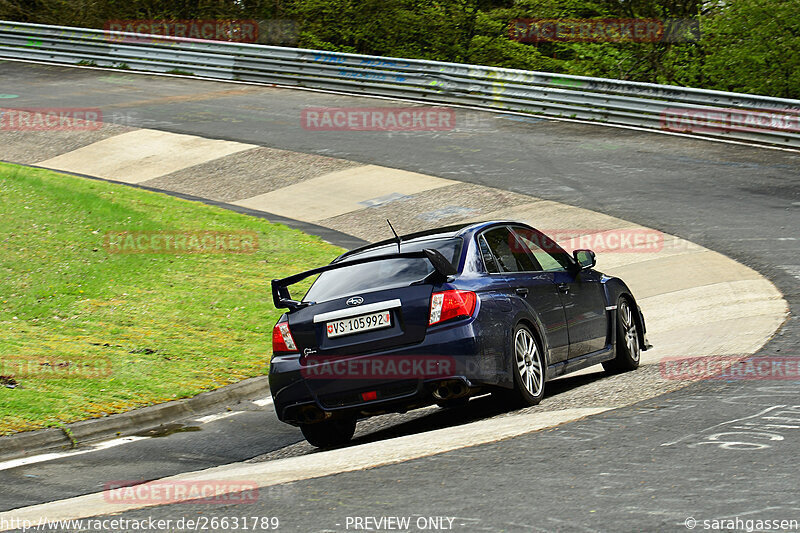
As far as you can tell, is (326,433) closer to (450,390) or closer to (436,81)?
(450,390)

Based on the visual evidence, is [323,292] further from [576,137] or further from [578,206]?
[576,137]

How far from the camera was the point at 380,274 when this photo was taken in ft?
24.6

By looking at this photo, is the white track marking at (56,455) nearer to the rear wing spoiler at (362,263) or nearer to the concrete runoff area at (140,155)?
the rear wing spoiler at (362,263)

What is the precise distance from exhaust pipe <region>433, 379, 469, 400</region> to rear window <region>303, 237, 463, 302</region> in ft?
2.56

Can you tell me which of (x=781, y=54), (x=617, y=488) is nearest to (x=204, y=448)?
(x=617, y=488)

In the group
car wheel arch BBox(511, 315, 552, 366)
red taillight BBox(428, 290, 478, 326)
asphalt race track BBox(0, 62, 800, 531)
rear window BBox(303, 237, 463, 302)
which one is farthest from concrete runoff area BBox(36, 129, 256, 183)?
red taillight BBox(428, 290, 478, 326)

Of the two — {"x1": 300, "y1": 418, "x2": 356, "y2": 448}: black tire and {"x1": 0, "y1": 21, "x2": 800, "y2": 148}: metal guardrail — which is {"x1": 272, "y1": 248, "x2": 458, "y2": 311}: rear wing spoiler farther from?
{"x1": 0, "y1": 21, "x2": 800, "y2": 148}: metal guardrail

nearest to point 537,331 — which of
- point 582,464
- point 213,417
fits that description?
point 582,464

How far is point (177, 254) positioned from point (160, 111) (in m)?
11.5

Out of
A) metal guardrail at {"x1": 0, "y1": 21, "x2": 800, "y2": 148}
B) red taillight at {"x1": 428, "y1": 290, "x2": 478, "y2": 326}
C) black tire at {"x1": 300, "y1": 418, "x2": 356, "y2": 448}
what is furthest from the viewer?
metal guardrail at {"x1": 0, "y1": 21, "x2": 800, "y2": 148}

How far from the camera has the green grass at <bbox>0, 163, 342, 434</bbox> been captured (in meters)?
9.49

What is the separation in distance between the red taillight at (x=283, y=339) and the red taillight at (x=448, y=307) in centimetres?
107

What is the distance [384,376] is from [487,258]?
135 cm

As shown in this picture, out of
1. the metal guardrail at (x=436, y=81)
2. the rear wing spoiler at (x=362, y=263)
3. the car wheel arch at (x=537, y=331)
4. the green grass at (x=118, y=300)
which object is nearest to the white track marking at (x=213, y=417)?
the green grass at (x=118, y=300)
